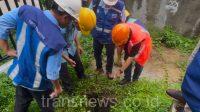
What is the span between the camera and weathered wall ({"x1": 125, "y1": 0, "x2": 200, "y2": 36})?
23.0 ft

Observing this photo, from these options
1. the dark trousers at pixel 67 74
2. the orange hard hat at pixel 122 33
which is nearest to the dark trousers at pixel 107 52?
the dark trousers at pixel 67 74

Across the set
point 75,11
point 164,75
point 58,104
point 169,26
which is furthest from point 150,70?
point 75,11

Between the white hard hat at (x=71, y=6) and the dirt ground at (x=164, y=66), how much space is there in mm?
2788

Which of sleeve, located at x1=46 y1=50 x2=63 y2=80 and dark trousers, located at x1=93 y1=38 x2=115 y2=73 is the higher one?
sleeve, located at x1=46 y1=50 x2=63 y2=80

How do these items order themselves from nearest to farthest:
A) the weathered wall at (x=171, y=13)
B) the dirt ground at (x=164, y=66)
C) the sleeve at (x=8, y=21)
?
1. the sleeve at (x=8, y=21)
2. the dirt ground at (x=164, y=66)
3. the weathered wall at (x=171, y=13)

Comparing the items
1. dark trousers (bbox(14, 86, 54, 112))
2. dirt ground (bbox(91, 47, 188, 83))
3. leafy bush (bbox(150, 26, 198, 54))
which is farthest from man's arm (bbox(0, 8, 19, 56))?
leafy bush (bbox(150, 26, 198, 54))

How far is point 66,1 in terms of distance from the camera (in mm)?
3320

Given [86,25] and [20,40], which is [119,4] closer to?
[86,25]

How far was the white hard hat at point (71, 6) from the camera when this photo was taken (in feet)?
10.7

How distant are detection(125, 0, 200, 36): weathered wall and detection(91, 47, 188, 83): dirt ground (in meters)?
0.63

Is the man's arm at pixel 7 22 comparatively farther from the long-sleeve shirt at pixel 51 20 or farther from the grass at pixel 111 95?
the grass at pixel 111 95

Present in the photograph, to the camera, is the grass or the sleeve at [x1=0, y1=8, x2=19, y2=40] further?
the grass

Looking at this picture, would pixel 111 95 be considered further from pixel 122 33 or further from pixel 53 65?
pixel 53 65

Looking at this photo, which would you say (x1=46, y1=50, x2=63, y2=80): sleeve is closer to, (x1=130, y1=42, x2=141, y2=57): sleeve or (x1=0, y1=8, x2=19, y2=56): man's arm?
(x1=0, y1=8, x2=19, y2=56): man's arm
